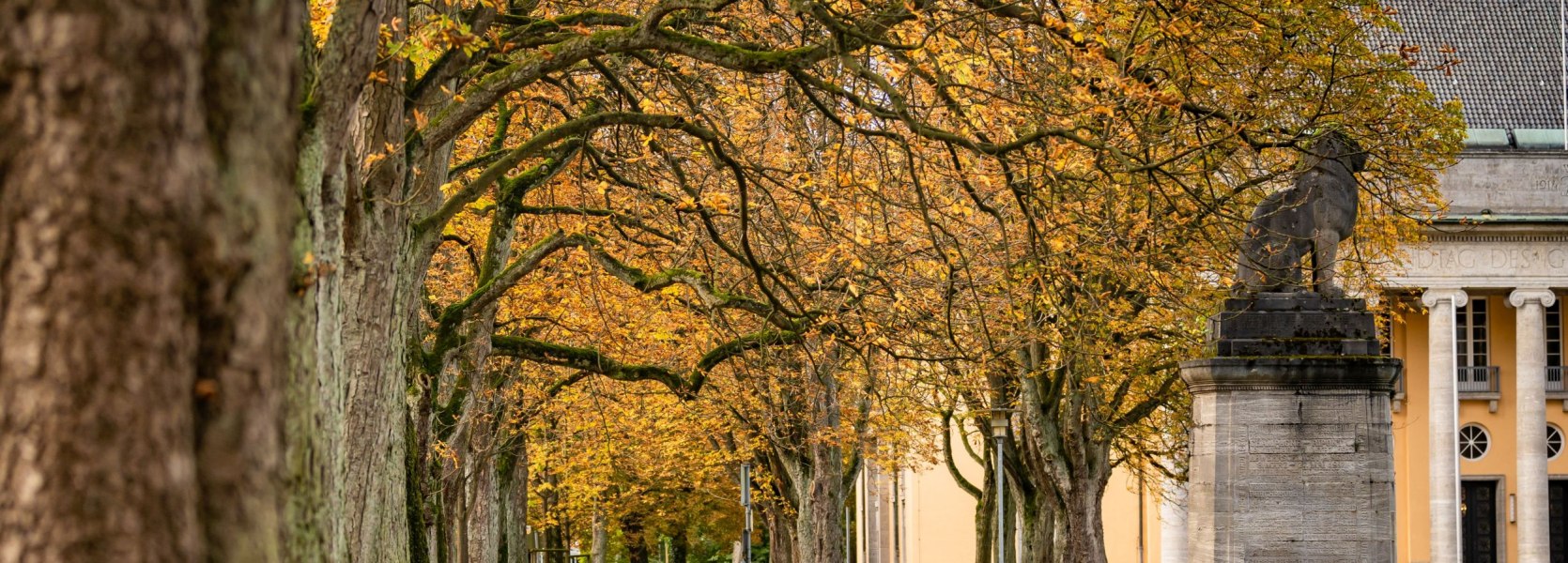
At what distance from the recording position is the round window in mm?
52656

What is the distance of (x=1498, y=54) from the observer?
166 feet

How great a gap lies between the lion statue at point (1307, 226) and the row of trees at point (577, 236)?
0.44 metres

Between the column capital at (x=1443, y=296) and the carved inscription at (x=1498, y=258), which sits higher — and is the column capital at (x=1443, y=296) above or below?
below

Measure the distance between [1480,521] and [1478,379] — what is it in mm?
4053

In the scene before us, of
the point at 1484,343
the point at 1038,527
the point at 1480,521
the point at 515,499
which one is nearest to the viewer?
the point at 1038,527

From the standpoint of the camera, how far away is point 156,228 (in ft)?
9.97

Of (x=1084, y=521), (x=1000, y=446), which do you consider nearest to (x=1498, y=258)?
(x=1084, y=521)

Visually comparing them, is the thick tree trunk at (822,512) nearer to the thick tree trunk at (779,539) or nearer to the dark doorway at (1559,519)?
the thick tree trunk at (779,539)

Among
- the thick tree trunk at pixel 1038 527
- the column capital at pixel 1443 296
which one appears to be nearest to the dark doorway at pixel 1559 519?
the column capital at pixel 1443 296

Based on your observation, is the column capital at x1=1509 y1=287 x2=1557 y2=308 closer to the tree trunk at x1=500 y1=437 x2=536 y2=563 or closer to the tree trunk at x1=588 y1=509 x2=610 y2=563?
the tree trunk at x1=588 y1=509 x2=610 y2=563

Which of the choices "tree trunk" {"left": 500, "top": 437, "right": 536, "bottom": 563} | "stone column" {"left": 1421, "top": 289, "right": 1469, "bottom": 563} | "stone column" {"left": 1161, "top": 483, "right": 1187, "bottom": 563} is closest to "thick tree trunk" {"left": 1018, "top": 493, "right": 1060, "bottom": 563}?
"tree trunk" {"left": 500, "top": 437, "right": 536, "bottom": 563}

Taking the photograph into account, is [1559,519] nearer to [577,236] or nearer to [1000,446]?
[1000,446]

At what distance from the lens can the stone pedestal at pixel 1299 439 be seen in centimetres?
1448

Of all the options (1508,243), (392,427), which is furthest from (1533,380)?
(392,427)
